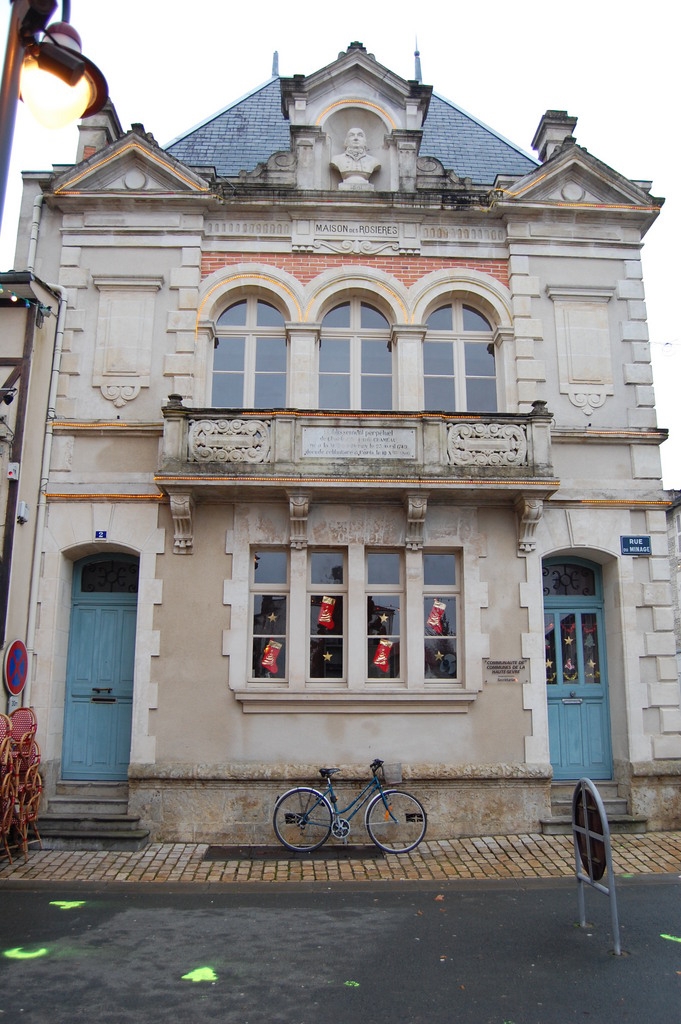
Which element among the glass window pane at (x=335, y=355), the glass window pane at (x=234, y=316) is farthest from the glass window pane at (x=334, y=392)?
the glass window pane at (x=234, y=316)

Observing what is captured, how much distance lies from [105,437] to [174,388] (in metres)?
1.13

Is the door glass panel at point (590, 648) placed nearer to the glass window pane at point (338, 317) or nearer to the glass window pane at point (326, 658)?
the glass window pane at point (326, 658)

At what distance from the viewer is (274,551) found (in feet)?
35.8

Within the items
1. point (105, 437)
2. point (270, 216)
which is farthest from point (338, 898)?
point (270, 216)

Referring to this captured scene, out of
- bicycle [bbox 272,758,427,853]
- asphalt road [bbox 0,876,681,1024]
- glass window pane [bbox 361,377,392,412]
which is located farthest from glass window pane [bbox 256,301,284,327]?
asphalt road [bbox 0,876,681,1024]

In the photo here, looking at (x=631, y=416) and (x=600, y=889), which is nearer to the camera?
(x=600, y=889)

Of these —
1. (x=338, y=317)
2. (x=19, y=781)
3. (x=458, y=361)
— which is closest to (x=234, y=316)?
(x=338, y=317)

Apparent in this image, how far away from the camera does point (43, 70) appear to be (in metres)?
4.15

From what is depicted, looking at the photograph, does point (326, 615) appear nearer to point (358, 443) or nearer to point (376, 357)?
point (358, 443)

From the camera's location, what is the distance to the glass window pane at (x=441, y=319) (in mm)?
11945

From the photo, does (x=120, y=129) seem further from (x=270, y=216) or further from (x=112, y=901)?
(x=112, y=901)

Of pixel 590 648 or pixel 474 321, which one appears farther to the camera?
pixel 474 321

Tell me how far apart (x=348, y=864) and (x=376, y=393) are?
242 inches

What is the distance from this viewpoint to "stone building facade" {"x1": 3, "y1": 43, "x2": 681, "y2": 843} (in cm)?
1022
